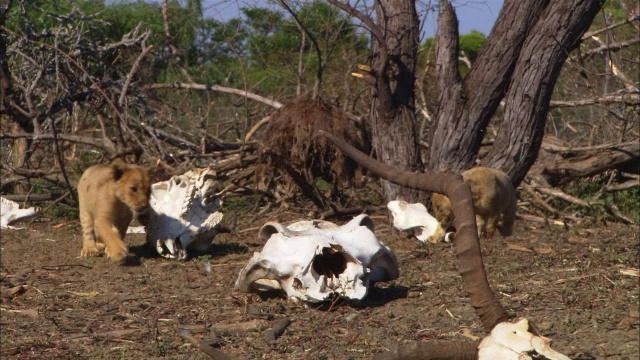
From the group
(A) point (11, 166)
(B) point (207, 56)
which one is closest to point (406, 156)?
(A) point (11, 166)

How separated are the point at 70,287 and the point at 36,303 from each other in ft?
1.47

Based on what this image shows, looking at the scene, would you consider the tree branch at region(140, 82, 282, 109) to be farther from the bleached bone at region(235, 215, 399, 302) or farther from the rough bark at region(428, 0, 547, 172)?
the bleached bone at region(235, 215, 399, 302)

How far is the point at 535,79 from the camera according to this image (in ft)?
27.0

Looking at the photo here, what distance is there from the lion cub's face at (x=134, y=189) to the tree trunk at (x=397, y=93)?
242cm

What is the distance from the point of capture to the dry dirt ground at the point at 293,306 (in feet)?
15.9

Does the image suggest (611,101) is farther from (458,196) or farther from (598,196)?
(458,196)

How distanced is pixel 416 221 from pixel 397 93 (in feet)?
4.29

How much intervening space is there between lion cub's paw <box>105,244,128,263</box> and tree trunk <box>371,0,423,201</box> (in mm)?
2804

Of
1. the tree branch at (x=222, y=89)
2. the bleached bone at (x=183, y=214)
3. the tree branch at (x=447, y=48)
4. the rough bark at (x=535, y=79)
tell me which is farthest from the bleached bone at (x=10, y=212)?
the rough bark at (x=535, y=79)

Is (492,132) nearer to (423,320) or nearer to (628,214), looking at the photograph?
(628,214)

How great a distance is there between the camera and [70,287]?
6.66 m

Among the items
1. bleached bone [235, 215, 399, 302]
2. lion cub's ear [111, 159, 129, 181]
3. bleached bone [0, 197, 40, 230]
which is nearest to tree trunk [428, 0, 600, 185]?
bleached bone [235, 215, 399, 302]

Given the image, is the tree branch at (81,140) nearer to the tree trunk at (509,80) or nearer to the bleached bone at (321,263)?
the tree trunk at (509,80)

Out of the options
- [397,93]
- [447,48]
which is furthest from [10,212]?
[447,48]
